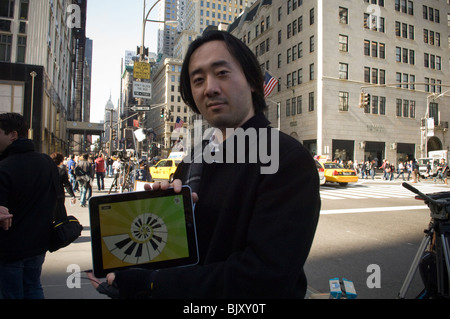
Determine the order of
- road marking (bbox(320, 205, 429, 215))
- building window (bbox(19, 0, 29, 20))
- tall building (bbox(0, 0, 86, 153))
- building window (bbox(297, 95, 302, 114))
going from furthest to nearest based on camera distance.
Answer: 1. building window (bbox(297, 95, 302, 114))
2. building window (bbox(19, 0, 29, 20))
3. tall building (bbox(0, 0, 86, 153))
4. road marking (bbox(320, 205, 429, 215))

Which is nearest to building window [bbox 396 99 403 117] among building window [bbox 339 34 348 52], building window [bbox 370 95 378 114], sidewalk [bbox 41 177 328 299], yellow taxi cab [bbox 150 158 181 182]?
building window [bbox 370 95 378 114]

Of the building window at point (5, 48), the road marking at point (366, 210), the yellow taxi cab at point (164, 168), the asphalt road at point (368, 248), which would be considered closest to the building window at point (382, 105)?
the yellow taxi cab at point (164, 168)

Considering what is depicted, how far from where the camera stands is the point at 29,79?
20.5 m

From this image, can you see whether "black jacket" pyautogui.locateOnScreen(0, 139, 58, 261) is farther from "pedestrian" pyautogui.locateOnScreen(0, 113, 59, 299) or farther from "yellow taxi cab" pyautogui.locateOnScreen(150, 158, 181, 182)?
"yellow taxi cab" pyautogui.locateOnScreen(150, 158, 181, 182)

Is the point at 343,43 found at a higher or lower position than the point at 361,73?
higher

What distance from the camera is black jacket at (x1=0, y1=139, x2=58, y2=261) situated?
2490 millimetres

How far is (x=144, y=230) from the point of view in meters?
1.30

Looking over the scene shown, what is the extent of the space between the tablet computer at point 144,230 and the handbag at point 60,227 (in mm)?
1811

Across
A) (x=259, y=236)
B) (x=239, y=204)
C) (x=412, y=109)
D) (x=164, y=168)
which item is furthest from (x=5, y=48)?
(x=412, y=109)

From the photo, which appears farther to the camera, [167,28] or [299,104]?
[167,28]

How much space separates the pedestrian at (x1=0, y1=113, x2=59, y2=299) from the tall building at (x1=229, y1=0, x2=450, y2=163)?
32.5 m

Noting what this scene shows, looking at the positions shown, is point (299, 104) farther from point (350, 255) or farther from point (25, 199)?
point (25, 199)

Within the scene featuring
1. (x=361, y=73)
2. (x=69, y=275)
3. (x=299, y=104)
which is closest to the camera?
(x=69, y=275)

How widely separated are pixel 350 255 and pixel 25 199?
5339 millimetres
